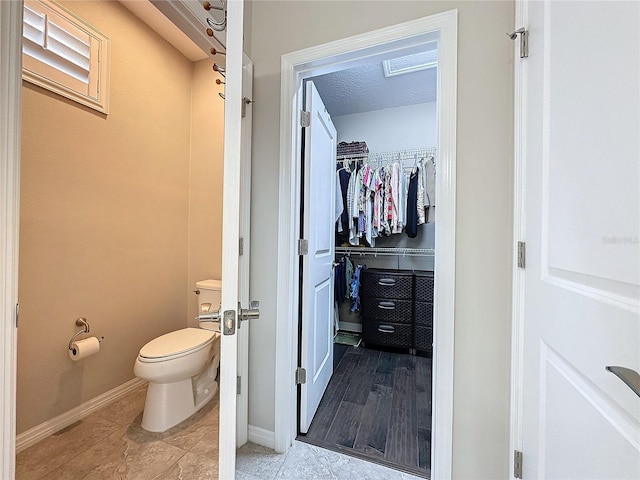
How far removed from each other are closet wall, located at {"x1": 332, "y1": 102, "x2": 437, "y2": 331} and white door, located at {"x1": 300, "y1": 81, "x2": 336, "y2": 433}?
4.01 ft

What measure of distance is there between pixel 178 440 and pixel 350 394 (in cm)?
111

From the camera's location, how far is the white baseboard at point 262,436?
1.48 meters

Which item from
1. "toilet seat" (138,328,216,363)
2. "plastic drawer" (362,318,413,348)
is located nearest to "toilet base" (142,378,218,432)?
"toilet seat" (138,328,216,363)

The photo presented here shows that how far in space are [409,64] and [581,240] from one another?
2.27 metres

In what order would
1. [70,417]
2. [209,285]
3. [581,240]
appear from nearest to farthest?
[581,240], [70,417], [209,285]

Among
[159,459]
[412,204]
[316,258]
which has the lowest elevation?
[159,459]

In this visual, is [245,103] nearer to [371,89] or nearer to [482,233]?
[482,233]

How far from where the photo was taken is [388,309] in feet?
9.03

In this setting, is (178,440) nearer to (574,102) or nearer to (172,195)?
(172,195)

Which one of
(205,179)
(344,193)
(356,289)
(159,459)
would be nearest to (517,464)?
(159,459)

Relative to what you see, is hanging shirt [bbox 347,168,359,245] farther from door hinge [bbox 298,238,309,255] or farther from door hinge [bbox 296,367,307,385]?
door hinge [bbox 296,367,307,385]

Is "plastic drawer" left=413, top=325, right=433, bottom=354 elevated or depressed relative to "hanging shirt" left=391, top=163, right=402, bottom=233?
depressed

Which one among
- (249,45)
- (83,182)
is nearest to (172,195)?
(83,182)

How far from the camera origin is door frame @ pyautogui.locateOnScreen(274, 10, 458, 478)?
1.15m
